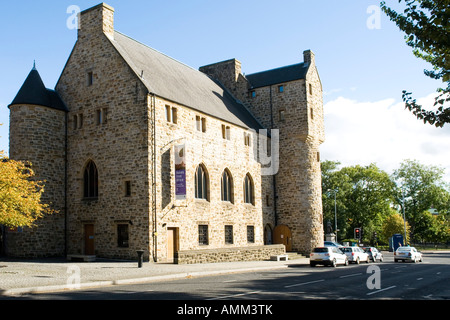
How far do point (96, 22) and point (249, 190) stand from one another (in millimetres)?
17142

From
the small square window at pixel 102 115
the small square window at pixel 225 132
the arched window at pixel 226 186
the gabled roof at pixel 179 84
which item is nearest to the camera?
the small square window at pixel 102 115

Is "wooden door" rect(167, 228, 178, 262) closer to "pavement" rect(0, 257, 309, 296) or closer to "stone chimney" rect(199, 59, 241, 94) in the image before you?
"pavement" rect(0, 257, 309, 296)

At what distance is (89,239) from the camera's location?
94.6ft

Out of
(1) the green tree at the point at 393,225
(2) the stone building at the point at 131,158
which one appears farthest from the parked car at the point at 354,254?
(1) the green tree at the point at 393,225

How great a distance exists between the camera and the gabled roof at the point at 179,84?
96.4ft

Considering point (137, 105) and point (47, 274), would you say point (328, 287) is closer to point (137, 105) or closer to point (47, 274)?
point (47, 274)

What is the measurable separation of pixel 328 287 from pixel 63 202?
66.2 feet

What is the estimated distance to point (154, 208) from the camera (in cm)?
2642

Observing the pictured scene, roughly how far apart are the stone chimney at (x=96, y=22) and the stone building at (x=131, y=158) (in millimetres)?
66

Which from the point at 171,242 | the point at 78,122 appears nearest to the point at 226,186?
the point at 171,242

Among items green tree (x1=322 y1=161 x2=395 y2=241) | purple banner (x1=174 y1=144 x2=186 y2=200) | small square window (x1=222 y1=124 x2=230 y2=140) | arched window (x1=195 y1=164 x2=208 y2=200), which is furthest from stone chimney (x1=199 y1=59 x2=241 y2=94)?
green tree (x1=322 y1=161 x2=395 y2=241)

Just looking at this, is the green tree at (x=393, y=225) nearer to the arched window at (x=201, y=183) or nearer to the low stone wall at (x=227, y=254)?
the low stone wall at (x=227, y=254)

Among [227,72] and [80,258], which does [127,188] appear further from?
[227,72]

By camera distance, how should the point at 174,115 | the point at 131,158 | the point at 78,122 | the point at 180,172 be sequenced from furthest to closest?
the point at 78,122 < the point at 174,115 < the point at 180,172 < the point at 131,158
